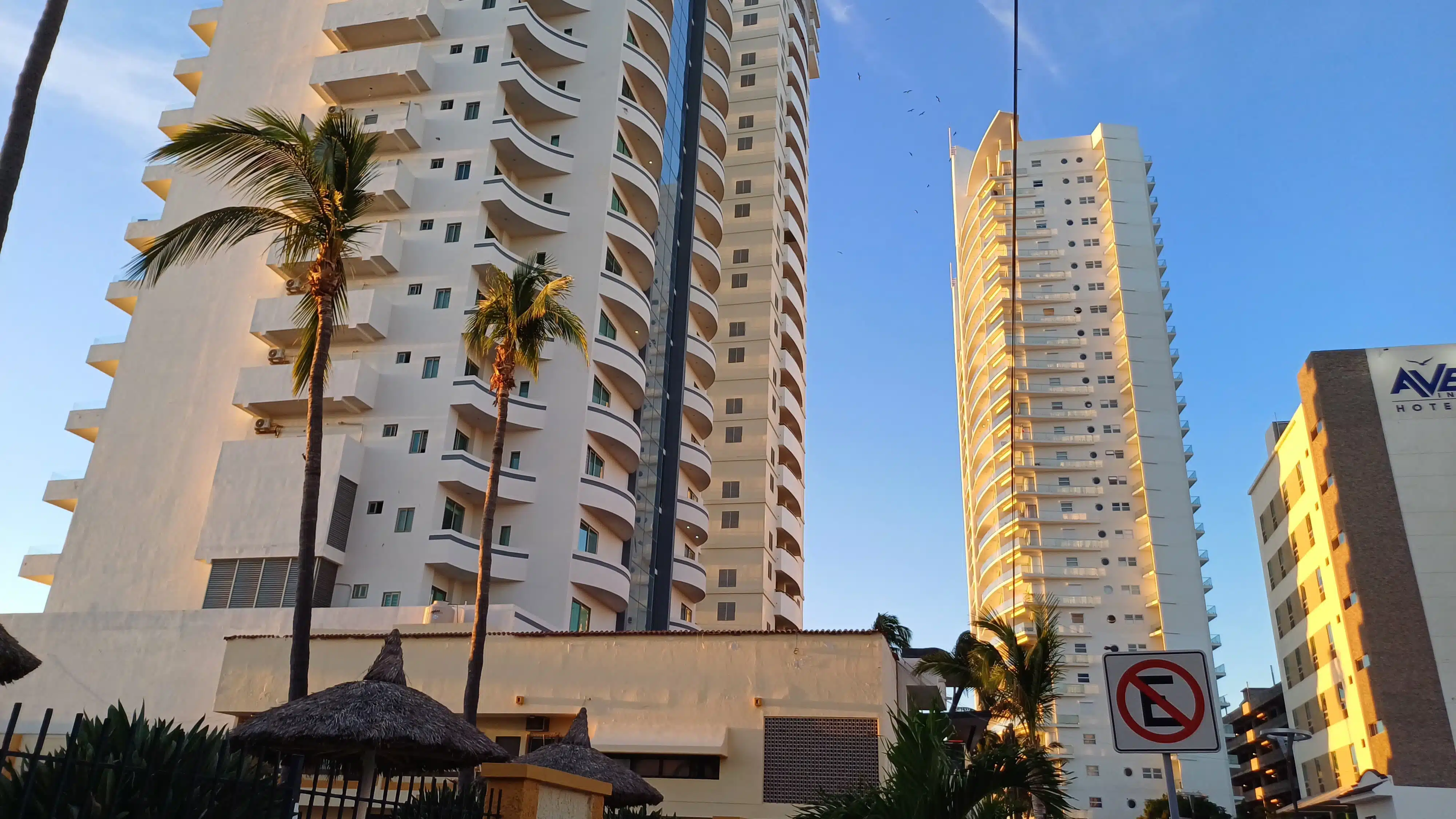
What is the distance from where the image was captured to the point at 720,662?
2641 centimetres

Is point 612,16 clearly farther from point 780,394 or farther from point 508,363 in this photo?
point 508,363

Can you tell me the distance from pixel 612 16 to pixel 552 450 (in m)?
22.3

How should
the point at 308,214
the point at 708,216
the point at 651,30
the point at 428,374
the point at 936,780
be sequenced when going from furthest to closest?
the point at 708,216
the point at 651,30
the point at 428,374
the point at 308,214
the point at 936,780

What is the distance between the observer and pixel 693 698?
86.1ft

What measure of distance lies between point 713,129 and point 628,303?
1804 centimetres

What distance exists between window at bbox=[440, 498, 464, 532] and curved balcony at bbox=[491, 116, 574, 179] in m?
15.5

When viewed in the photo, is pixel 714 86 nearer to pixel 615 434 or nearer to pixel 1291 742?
pixel 615 434

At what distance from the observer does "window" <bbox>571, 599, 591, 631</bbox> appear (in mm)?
40531

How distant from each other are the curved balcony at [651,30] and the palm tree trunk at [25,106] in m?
43.0

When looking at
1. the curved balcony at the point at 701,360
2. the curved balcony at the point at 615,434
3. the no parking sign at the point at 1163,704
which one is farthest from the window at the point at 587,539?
the no parking sign at the point at 1163,704

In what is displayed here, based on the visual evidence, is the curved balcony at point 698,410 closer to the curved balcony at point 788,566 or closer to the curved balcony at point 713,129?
the curved balcony at point 788,566

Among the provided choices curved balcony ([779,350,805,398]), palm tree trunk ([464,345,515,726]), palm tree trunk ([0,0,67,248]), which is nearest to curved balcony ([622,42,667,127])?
curved balcony ([779,350,805,398])

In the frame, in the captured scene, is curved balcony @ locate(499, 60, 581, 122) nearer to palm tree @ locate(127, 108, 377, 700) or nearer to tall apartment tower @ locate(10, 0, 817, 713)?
tall apartment tower @ locate(10, 0, 817, 713)

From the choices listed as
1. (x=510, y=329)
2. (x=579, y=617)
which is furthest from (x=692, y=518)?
(x=510, y=329)
